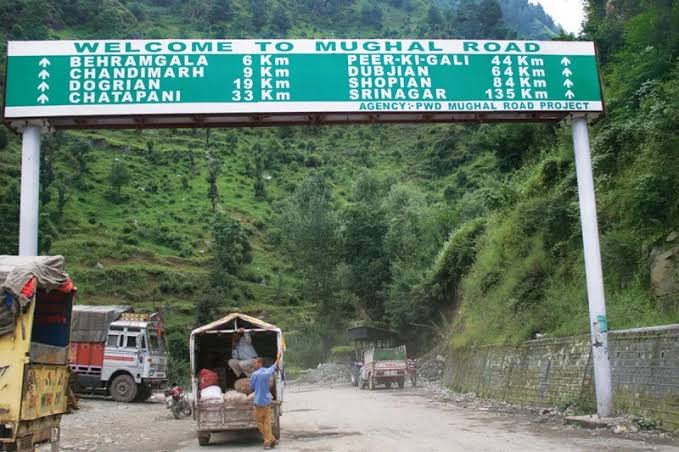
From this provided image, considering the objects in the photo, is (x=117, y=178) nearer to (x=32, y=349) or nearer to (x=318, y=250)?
(x=318, y=250)

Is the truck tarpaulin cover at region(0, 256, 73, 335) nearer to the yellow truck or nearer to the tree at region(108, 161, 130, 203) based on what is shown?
the yellow truck

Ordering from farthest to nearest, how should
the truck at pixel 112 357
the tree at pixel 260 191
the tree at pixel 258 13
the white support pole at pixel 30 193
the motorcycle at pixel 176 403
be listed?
1. the tree at pixel 258 13
2. the tree at pixel 260 191
3. the truck at pixel 112 357
4. the motorcycle at pixel 176 403
5. the white support pole at pixel 30 193

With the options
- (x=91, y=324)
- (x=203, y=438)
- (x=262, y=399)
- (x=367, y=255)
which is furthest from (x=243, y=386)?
(x=367, y=255)

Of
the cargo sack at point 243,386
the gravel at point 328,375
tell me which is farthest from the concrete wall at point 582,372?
the gravel at point 328,375

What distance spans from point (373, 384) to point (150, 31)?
331 ft

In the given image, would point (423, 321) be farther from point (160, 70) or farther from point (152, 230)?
point (152, 230)

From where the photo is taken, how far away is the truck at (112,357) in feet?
85.1

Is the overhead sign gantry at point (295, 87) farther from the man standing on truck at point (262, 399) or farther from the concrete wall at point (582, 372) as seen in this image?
the man standing on truck at point (262, 399)

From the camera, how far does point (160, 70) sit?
12.7m

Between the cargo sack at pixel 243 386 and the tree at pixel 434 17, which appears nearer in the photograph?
the cargo sack at pixel 243 386

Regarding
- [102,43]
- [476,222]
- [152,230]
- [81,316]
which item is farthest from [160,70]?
[152,230]

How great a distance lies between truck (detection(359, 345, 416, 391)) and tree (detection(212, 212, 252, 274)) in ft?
106

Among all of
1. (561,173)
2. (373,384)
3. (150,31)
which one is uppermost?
(150,31)

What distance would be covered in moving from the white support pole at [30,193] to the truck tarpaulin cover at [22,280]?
3397 millimetres
